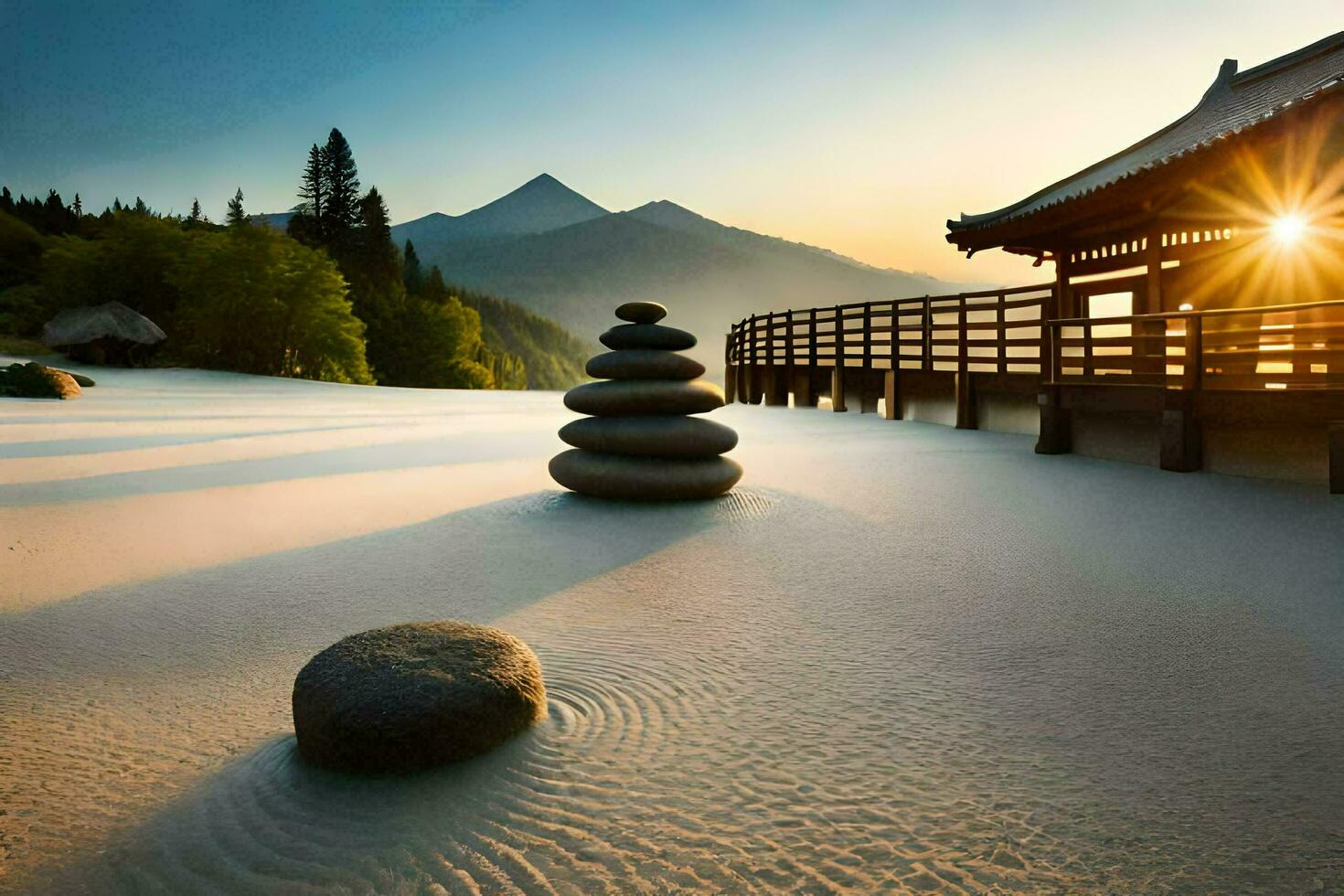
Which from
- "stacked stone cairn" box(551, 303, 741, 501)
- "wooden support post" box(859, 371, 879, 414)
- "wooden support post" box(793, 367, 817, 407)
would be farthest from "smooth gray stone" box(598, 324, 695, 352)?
"wooden support post" box(793, 367, 817, 407)

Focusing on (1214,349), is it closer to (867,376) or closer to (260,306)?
(867,376)

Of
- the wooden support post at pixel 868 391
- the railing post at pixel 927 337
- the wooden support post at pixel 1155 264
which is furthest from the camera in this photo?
the wooden support post at pixel 868 391

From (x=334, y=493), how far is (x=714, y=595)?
5.17m

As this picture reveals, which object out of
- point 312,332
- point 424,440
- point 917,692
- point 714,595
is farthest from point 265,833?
point 312,332

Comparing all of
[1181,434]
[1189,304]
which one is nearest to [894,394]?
[1189,304]

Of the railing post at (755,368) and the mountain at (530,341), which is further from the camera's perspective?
the mountain at (530,341)

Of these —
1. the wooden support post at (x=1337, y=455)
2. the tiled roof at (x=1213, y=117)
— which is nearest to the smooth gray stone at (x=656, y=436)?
the wooden support post at (x=1337, y=455)

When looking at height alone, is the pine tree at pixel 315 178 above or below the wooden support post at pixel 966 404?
above

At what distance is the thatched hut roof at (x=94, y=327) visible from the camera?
31.5 metres

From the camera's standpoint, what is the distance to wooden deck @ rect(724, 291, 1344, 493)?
8.66 meters

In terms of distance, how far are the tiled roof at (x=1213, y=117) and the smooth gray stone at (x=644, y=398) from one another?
19.9ft

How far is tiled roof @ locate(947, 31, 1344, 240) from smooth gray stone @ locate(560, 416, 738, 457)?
20.2 ft

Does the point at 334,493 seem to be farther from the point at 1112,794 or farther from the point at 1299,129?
the point at 1299,129

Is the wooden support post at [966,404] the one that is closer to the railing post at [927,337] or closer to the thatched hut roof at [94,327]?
the railing post at [927,337]
